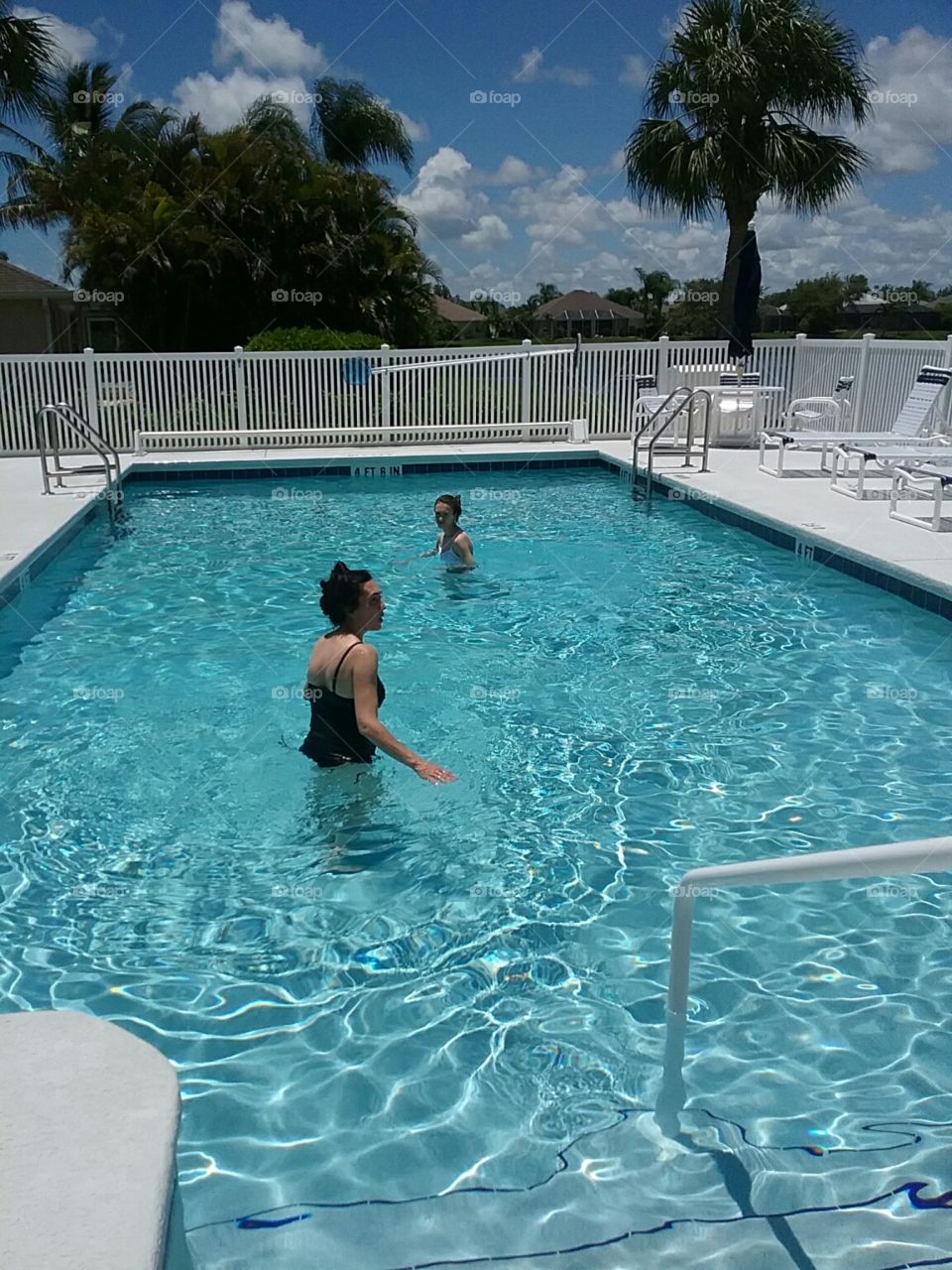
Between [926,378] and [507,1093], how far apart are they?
488 inches

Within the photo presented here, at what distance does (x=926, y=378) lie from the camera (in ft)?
43.8

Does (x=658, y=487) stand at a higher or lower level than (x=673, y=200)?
lower

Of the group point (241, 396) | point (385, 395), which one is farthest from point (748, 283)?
point (241, 396)

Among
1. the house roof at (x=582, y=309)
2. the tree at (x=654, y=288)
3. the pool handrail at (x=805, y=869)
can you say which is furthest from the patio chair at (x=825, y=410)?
the tree at (x=654, y=288)

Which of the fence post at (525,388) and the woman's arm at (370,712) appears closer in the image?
the woman's arm at (370,712)

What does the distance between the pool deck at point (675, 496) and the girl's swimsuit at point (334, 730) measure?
4.27 m

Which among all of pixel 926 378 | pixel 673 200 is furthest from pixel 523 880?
pixel 673 200

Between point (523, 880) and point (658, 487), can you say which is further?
point (658, 487)

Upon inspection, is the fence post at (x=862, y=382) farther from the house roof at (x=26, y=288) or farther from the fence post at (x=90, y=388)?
the house roof at (x=26, y=288)

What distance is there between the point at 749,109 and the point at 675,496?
14.5m

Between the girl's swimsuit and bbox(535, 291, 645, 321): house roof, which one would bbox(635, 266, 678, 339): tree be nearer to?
bbox(535, 291, 645, 321): house roof

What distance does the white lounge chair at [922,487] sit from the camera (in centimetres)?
933

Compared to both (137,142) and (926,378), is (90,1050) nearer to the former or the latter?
(926,378)

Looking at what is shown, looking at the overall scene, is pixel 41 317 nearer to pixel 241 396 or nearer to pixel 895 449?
pixel 241 396
